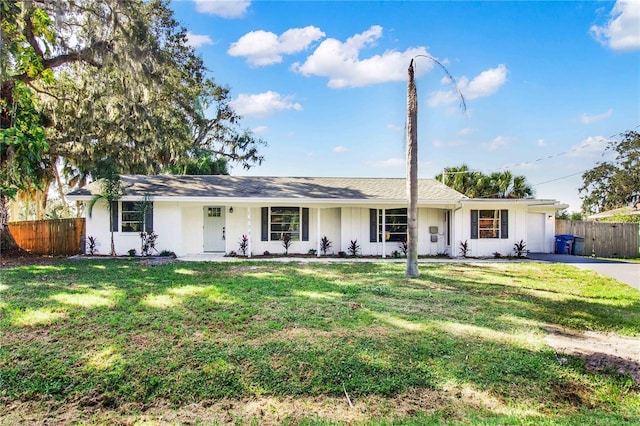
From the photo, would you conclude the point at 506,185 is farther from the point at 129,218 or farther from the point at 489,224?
the point at 129,218

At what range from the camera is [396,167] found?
21.0m

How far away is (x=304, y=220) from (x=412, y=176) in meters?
5.65

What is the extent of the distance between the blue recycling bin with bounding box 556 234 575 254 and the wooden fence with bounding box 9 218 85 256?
68.3 ft

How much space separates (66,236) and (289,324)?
1330cm

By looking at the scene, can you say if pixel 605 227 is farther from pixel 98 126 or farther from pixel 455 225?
pixel 98 126

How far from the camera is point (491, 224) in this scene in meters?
13.6

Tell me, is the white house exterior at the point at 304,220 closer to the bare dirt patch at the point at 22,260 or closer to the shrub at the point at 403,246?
the shrub at the point at 403,246

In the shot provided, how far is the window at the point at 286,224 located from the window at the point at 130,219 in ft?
14.9

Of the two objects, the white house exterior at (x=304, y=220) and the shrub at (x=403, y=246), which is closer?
the white house exterior at (x=304, y=220)

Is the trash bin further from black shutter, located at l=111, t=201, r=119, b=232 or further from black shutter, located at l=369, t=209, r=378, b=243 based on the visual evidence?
black shutter, located at l=111, t=201, r=119, b=232

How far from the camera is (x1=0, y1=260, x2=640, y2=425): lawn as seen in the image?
3.10m

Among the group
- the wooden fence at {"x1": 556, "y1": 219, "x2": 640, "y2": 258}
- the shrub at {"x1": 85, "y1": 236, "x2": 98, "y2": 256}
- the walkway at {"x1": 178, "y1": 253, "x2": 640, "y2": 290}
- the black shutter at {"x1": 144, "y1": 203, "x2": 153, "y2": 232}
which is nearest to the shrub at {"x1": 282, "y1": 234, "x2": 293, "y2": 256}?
the walkway at {"x1": 178, "y1": 253, "x2": 640, "y2": 290}

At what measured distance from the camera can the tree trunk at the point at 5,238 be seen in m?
12.0

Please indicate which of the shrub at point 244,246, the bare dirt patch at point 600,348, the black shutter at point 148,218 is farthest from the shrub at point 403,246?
the black shutter at point 148,218
